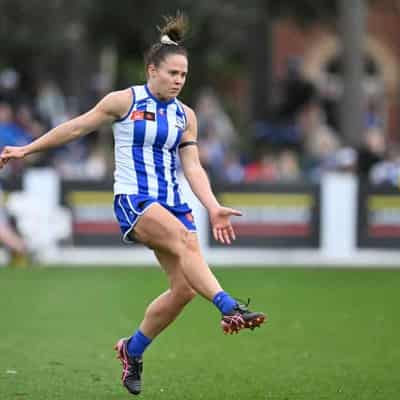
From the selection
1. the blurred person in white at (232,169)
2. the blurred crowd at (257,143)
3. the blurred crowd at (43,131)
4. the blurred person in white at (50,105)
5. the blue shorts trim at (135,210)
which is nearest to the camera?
the blue shorts trim at (135,210)

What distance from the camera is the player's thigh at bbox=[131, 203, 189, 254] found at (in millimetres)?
8125

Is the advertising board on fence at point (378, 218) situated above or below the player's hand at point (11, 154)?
below

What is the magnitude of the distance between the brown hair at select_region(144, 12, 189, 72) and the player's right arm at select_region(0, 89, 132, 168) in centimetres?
26

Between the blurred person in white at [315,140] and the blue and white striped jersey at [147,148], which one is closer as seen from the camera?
the blue and white striped jersey at [147,148]

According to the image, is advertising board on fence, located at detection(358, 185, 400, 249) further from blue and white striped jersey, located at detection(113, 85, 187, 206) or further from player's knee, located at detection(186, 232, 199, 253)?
player's knee, located at detection(186, 232, 199, 253)

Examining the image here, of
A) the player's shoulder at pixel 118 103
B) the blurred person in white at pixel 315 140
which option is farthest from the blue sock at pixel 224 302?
the blurred person in white at pixel 315 140

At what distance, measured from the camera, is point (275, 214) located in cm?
1853

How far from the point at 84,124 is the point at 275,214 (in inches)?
409

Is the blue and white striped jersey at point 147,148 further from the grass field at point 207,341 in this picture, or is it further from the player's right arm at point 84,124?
the grass field at point 207,341

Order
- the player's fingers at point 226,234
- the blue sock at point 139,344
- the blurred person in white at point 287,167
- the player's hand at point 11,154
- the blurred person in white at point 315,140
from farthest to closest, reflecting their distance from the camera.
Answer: the blurred person in white at point 315,140
the blurred person in white at point 287,167
the blue sock at point 139,344
the player's hand at point 11,154
the player's fingers at point 226,234

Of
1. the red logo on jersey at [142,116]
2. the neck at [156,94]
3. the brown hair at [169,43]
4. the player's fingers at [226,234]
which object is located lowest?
the player's fingers at [226,234]

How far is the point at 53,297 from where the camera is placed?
13914 mm

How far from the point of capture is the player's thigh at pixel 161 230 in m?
8.12

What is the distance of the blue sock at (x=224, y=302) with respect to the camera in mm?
7770
